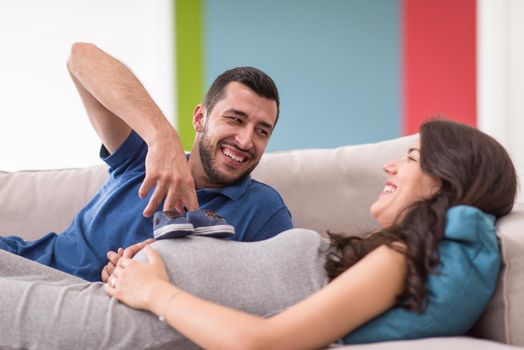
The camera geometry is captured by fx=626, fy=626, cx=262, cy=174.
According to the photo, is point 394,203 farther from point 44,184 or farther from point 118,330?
point 44,184

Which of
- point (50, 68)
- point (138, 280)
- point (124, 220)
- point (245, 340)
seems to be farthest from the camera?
point (50, 68)

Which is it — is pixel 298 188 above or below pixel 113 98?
below

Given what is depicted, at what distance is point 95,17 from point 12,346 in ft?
7.45

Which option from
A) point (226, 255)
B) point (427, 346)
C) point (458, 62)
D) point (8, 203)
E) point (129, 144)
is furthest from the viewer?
point (458, 62)

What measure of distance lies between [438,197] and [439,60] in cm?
191

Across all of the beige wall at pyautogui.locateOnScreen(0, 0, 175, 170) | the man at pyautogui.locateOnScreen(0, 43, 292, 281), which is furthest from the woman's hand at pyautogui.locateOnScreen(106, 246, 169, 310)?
the beige wall at pyautogui.locateOnScreen(0, 0, 175, 170)

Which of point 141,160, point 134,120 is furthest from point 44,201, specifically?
point 134,120

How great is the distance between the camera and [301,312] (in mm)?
952

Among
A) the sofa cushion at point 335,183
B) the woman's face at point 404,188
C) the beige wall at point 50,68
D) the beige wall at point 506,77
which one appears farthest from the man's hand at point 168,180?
the beige wall at point 506,77

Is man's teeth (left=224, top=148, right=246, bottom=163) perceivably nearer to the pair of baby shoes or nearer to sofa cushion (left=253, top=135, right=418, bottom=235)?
sofa cushion (left=253, top=135, right=418, bottom=235)

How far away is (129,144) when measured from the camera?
5.71 ft

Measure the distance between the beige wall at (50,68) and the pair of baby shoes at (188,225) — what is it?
6.05ft

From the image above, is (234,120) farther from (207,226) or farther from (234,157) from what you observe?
(207,226)

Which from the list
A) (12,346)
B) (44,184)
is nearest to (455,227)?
(12,346)
